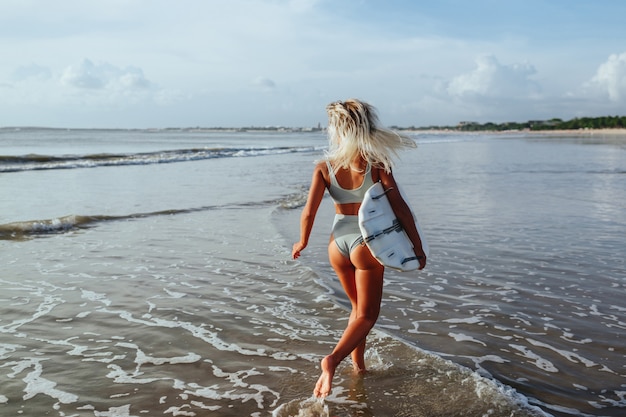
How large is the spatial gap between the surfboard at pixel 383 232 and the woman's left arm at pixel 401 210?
0.12 ft

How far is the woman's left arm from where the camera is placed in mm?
3955

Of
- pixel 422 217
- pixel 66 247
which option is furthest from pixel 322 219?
pixel 66 247

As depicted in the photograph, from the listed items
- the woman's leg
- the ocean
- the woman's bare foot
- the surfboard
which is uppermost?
the surfboard

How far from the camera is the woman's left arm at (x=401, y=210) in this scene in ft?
13.0

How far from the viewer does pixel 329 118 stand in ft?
13.3

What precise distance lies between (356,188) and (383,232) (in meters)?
0.40

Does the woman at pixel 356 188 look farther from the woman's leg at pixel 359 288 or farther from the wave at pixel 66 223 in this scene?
the wave at pixel 66 223

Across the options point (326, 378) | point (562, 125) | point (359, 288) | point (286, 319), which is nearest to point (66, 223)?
point (286, 319)

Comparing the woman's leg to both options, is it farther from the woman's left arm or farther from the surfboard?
the woman's left arm

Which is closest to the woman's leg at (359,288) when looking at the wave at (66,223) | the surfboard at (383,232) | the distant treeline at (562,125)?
Result: the surfboard at (383,232)

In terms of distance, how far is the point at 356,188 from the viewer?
4.01 meters

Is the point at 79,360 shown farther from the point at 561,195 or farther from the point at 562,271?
the point at 561,195

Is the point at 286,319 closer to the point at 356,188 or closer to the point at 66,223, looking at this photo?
the point at 356,188

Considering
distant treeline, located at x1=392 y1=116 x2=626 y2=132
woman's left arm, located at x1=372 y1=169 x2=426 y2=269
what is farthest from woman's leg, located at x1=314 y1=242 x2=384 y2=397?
distant treeline, located at x1=392 y1=116 x2=626 y2=132
